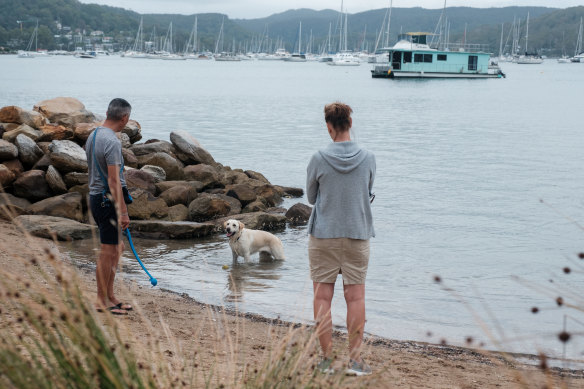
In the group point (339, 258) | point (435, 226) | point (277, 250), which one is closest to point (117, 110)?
point (339, 258)

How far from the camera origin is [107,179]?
246 inches

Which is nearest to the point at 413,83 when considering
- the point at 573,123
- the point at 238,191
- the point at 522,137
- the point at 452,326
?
the point at 573,123

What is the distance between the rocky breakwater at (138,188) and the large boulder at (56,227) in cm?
2

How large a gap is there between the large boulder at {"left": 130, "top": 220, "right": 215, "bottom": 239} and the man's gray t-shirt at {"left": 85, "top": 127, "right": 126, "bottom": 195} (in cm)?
650

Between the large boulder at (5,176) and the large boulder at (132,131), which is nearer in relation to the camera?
the large boulder at (5,176)

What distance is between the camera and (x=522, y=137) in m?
37.4

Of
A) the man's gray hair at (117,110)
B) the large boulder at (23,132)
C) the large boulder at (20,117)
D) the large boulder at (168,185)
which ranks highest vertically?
the man's gray hair at (117,110)

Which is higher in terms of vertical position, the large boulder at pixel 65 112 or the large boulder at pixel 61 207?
the large boulder at pixel 65 112

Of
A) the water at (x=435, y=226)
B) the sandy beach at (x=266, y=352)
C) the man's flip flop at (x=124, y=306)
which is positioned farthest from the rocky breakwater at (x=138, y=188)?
the man's flip flop at (x=124, y=306)

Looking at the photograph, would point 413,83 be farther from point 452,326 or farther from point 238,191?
point 452,326

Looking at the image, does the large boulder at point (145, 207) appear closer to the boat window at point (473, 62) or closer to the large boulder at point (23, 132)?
the large boulder at point (23, 132)

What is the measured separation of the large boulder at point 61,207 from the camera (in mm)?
13078

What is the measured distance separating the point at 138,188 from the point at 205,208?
1.46m

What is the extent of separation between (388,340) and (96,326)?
4.93 meters
